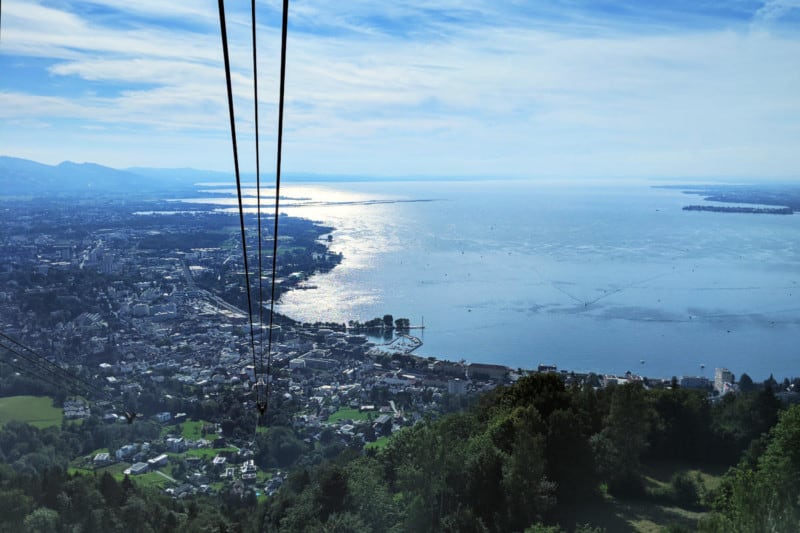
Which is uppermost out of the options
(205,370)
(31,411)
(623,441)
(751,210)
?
(751,210)

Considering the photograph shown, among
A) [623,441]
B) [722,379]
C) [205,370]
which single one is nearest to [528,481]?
[623,441]

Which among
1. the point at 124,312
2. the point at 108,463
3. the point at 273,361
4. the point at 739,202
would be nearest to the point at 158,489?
the point at 108,463

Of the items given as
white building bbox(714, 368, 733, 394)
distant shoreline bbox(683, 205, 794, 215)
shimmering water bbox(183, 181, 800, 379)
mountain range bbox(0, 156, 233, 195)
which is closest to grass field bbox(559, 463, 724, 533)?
white building bbox(714, 368, 733, 394)

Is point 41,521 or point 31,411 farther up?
point 41,521

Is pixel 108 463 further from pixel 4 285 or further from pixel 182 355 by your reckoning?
pixel 4 285

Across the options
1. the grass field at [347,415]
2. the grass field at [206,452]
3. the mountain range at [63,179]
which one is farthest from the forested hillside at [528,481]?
the mountain range at [63,179]

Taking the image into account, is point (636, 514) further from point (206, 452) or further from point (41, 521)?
point (206, 452)
